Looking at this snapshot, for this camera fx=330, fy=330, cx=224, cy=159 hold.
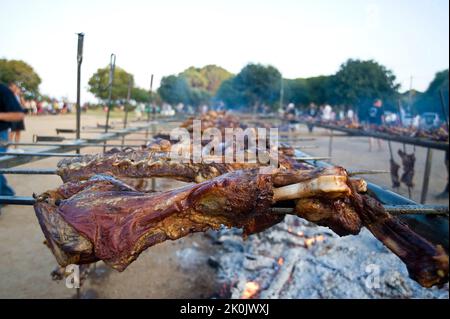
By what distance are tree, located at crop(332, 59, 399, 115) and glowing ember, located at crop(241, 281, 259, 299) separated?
104ft

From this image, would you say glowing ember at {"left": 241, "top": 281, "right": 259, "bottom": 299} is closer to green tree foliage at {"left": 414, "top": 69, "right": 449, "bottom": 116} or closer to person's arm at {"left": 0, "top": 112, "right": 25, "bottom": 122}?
person's arm at {"left": 0, "top": 112, "right": 25, "bottom": 122}

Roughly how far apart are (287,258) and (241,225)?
145 inches

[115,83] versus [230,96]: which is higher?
[115,83]

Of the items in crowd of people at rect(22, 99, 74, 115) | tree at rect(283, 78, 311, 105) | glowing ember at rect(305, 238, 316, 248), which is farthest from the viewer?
tree at rect(283, 78, 311, 105)

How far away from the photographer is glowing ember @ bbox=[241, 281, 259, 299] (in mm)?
4555

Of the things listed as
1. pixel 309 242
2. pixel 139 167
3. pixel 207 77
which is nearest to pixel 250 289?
pixel 309 242

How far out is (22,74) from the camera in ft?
119

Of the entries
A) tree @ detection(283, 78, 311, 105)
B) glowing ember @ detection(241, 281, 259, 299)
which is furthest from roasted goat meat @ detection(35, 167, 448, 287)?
tree @ detection(283, 78, 311, 105)

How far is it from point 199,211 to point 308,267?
3.68 m

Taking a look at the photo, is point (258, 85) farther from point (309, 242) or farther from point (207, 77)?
point (207, 77)

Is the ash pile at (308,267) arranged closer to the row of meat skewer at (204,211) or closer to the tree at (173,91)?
the row of meat skewer at (204,211)

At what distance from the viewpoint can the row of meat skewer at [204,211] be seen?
1616 mm

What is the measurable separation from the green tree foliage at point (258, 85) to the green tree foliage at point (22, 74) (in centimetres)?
2693
